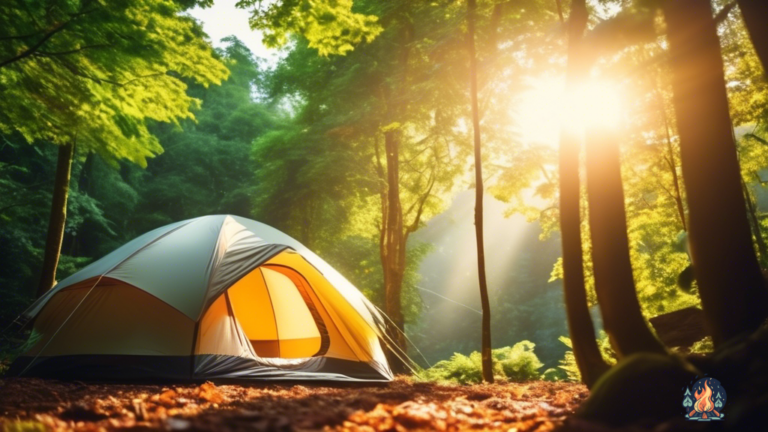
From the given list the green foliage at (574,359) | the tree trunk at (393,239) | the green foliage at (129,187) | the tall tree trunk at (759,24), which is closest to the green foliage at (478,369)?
the green foliage at (574,359)

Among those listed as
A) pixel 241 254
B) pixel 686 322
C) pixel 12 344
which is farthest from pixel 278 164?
pixel 686 322

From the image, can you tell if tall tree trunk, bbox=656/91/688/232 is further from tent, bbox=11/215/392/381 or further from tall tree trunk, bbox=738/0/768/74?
tent, bbox=11/215/392/381

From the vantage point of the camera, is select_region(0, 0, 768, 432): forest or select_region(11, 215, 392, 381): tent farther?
select_region(11, 215, 392, 381): tent

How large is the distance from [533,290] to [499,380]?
119ft

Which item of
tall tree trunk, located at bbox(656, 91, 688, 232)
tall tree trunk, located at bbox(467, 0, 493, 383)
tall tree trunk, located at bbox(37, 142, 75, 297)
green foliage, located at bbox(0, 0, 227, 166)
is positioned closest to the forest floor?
tall tree trunk, located at bbox(467, 0, 493, 383)

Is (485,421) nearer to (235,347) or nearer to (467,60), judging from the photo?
(235,347)

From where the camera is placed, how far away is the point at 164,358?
6.17m

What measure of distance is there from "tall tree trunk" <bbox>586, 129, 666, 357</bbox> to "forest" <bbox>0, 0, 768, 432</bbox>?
0.02 metres

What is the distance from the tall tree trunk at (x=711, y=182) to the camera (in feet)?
11.4

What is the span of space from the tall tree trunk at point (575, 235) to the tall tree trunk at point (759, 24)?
48.9 inches

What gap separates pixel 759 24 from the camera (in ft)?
12.9

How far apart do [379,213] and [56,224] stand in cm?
1136

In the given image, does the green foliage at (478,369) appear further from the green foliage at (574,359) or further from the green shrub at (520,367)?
the green foliage at (574,359)

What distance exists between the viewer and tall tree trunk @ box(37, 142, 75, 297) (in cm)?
936
